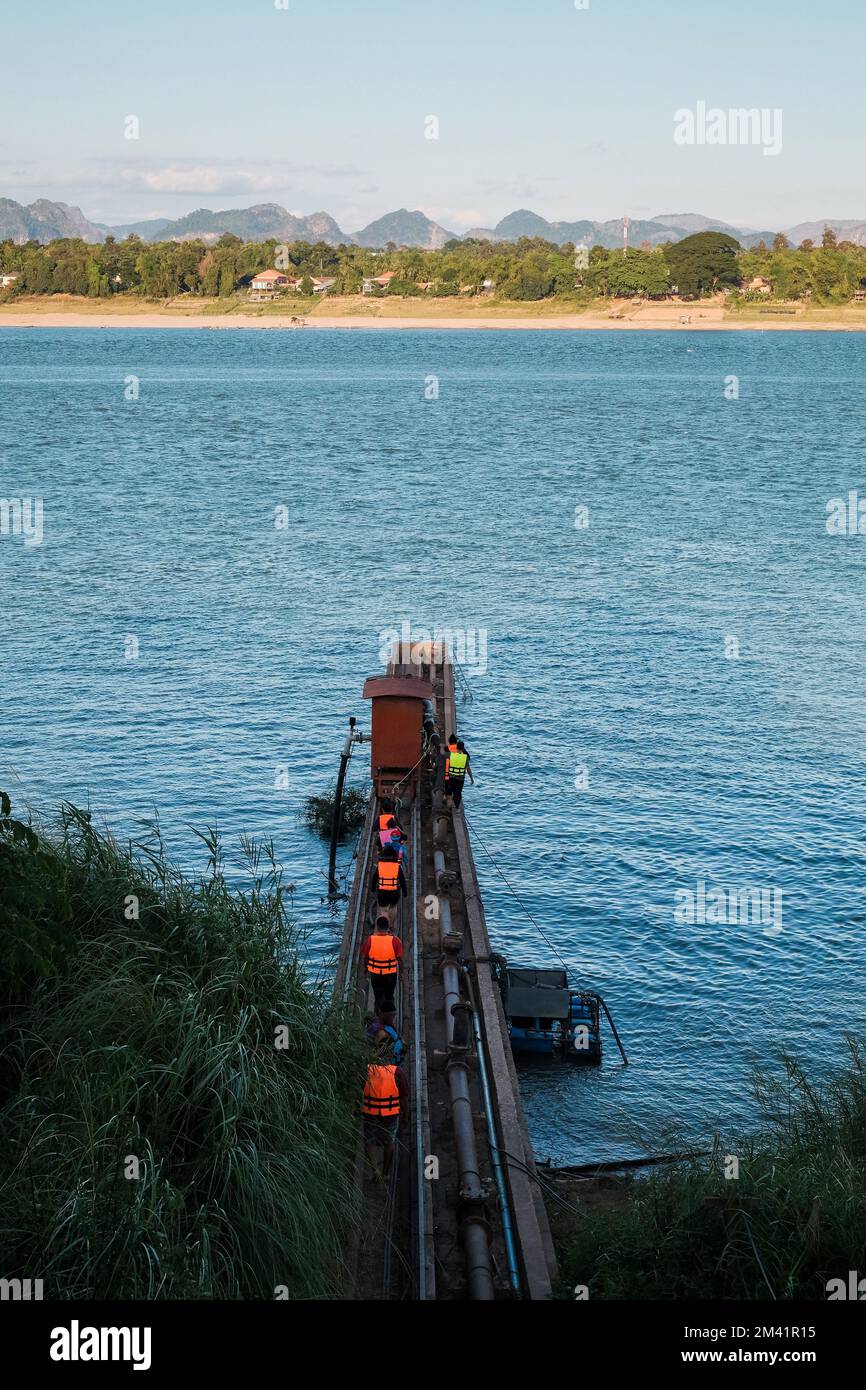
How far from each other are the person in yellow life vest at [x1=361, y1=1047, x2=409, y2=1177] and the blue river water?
273 inches

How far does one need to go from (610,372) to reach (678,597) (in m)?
138

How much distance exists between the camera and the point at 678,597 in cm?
6156

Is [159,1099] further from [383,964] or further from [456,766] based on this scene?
[456,766]

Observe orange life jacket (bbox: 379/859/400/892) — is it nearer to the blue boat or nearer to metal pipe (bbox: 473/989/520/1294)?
metal pipe (bbox: 473/989/520/1294)

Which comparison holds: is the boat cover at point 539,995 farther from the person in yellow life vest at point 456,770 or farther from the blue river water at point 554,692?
the person in yellow life vest at point 456,770

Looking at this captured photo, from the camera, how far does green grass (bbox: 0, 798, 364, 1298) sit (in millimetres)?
11234

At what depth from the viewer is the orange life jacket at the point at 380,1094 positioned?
49.3 ft

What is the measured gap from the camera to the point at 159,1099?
1278cm

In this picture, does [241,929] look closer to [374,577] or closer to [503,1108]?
[503,1108]

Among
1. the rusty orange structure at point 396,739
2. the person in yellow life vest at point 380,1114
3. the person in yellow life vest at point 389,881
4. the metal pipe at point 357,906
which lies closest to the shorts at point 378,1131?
the person in yellow life vest at point 380,1114

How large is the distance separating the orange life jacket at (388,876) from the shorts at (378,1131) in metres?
6.13

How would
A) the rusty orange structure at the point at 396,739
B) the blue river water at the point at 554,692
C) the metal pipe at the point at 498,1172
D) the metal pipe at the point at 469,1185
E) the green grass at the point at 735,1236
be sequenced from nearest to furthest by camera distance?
the green grass at the point at 735,1236
the metal pipe at the point at 469,1185
the metal pipe at the point at 498,1172
the blue river water at the point at 554,692
the rusty orange structure at the point at 396,739

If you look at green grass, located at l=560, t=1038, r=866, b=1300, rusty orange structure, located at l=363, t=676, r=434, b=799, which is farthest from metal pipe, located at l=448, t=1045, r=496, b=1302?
rusty orange structure, located at l=363, t=676, r=434, b=799
